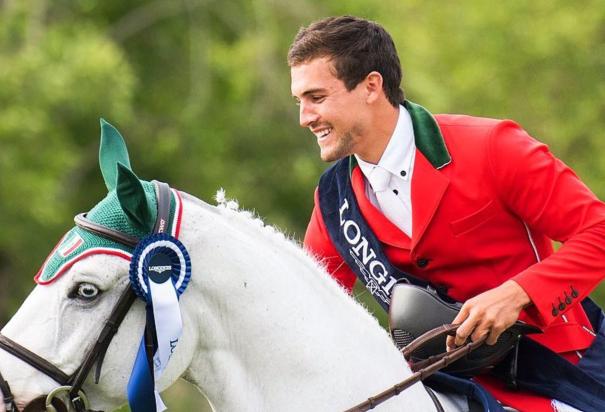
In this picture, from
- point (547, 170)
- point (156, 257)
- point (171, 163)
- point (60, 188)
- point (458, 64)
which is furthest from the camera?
point (458, 64)

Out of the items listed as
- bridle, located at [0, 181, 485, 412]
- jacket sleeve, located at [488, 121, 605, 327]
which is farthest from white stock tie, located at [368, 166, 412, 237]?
bridle, located at [0, 181, 485, 412]

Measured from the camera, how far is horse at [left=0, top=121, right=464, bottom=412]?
4441 millimetres

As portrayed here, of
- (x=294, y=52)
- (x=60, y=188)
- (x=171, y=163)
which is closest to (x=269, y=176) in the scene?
(x=171, y=163)

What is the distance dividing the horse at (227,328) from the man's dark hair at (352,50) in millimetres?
736

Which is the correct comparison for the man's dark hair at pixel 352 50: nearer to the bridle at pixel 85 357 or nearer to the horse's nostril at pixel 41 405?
the bridle at pixel 85 357

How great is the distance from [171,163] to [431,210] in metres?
22.0

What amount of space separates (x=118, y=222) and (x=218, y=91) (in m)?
24.1

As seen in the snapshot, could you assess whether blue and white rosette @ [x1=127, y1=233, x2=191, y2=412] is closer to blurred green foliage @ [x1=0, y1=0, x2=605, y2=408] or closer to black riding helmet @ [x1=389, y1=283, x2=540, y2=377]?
black riding helmet @ [x1=389, y1=283, x2=540, y2=377]

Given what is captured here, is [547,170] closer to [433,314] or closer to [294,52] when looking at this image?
[433,314]

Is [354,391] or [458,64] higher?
[458,64]

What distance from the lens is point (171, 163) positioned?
1061 inches

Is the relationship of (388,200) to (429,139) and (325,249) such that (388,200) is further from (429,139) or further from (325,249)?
(325,249)

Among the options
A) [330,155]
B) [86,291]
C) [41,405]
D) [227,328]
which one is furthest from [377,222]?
[41,405]

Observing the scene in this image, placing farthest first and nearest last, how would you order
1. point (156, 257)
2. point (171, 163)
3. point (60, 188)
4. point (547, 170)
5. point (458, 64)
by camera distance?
point (458, 64)
point (171, 163)
point (60, 188)
point (547, 170)
point (156, 257)
